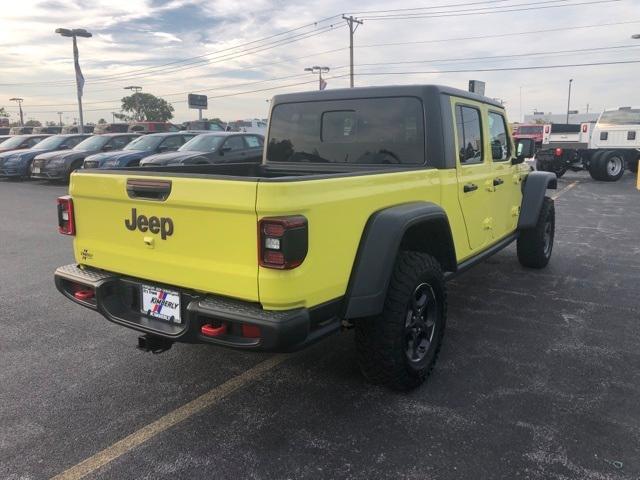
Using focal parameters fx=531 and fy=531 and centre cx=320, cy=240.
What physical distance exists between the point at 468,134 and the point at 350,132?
93cm

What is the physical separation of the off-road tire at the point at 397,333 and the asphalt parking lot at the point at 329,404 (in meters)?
0.16

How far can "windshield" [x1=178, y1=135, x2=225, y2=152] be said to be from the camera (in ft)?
43.8

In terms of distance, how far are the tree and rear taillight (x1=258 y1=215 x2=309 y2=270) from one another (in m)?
94.2

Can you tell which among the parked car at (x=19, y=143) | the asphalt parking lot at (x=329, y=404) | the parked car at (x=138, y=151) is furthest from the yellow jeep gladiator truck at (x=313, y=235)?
the parked car at (x=19, y=143)

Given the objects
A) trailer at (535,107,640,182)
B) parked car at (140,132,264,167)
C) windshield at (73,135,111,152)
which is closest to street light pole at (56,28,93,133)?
windshield at (73,135,111,152)

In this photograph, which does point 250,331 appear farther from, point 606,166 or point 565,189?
point 606,166

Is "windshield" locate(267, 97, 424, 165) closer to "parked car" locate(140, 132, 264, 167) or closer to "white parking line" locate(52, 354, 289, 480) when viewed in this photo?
"white parking line" locate(52, 354, 289, 480)

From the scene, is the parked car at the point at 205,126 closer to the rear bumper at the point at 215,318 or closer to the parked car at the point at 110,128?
the parked car at the point at 110,128

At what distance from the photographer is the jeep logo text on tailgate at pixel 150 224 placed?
278 centimetres

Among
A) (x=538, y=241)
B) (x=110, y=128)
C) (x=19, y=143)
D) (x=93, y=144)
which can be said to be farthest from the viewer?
(x=110, y=128)

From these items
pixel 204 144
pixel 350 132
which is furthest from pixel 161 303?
pixel 204 144

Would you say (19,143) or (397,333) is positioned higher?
(19,143)

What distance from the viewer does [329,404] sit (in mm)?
3141

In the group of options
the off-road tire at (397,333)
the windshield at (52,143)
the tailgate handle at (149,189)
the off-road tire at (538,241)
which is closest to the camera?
the tailgate handle at (149,189)
